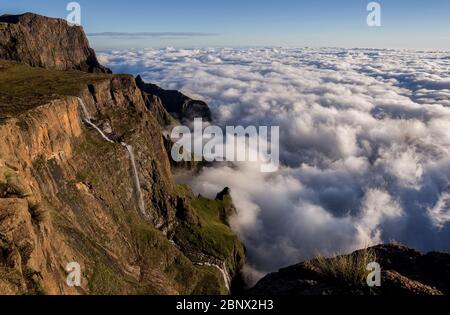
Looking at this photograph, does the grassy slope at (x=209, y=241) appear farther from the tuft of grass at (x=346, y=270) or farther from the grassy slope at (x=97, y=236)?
the tuft of grass at (x=346, y=270)

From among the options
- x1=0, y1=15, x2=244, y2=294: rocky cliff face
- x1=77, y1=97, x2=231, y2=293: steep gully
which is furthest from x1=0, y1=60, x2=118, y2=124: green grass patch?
x1=77, y1=97, x2=231, y2=293: steep gully

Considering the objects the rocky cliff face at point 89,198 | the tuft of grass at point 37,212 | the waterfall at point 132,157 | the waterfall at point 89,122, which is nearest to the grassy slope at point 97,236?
the rocky cliff face at point 89,198

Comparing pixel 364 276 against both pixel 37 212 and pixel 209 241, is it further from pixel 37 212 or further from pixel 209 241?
pixel 209 241

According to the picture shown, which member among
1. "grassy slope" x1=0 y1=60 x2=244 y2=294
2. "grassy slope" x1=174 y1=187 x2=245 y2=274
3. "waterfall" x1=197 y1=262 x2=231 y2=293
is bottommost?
"waterfall" x1=197 y1=262 x2=231 y2=293

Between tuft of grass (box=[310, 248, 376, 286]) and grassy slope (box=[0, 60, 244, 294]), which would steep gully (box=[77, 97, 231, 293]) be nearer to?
grassy slope (box=[0, 60, 244, 294])

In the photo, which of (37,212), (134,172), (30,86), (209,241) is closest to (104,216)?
(134,172)

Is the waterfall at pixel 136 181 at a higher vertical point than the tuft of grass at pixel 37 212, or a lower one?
lower

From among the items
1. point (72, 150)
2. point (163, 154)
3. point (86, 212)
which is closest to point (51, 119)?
point (72, 150)
